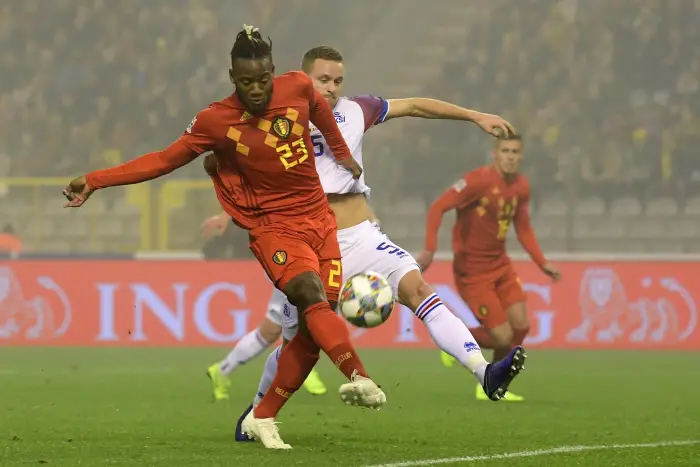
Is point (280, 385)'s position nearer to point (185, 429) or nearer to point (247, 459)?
point (247, 459)

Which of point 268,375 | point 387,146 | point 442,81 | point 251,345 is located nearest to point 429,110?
point 268,375

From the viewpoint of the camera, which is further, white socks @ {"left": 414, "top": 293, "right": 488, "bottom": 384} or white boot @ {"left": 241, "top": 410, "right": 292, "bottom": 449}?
white socks @ {"left": 414, "top": 293, "right": 488, "bottom": 384}

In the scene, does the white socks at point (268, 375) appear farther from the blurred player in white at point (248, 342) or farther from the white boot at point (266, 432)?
the blurred player in white at point (248, 342)

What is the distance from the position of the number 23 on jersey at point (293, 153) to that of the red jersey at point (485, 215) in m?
5.30

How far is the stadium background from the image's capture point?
633 inches

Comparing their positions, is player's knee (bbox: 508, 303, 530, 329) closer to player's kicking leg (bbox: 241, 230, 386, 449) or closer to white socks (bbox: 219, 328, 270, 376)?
white socks (bbox: 219, 328, 270, 376)

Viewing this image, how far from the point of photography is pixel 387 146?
2061 centimetres

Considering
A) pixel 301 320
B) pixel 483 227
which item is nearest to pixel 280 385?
pixel 301 320

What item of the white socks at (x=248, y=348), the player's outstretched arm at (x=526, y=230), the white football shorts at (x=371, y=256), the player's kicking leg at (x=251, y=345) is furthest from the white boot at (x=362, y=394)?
the player's outstretched arm at (x=526, y=230)

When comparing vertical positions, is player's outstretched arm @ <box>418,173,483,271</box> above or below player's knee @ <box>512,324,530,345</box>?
above

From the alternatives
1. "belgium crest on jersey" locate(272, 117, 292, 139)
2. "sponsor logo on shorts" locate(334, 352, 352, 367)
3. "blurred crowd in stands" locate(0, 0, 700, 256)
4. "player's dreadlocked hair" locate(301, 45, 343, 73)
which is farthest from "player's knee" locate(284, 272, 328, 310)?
"blurred crowd in stands" locate(0, 0, 700, 256)

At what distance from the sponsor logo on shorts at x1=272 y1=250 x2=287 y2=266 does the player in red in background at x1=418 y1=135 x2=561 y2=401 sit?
515cm

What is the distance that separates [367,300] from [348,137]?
118 cm

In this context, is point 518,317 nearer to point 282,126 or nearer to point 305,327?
point 305,327
